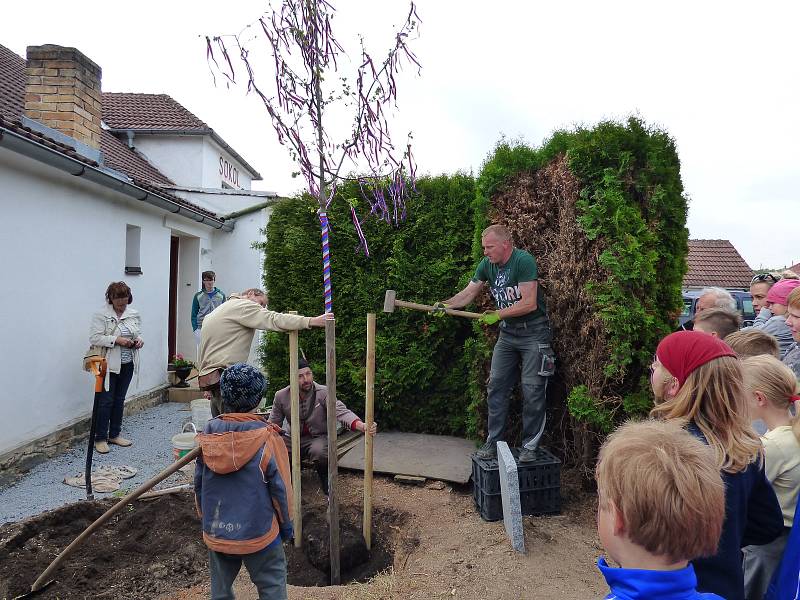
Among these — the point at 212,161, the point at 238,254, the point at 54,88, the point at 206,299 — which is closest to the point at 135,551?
the point at 206,299

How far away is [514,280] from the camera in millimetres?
4391

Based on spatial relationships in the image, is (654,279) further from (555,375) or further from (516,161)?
(516,161)

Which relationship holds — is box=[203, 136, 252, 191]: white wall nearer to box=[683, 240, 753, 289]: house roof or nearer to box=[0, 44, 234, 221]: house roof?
box=[0, 44, 234, 221]: house roof

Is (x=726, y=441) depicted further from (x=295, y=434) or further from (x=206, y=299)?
(x=206, y=299)

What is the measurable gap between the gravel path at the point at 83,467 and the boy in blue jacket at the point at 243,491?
2.76m

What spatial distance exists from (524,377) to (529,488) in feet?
2.87

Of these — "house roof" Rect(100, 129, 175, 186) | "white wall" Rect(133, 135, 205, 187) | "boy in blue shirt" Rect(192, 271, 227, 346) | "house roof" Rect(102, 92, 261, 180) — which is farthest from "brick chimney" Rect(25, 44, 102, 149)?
"white wall" Rect(133, 135, 205, 187)

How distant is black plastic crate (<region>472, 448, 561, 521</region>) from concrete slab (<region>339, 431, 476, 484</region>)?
2.23 ft

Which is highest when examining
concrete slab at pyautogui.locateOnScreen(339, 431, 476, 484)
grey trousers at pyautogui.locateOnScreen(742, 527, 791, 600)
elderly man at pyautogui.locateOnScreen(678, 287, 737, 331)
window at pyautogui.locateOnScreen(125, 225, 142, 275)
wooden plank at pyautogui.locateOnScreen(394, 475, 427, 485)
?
window at pyautogui.locateOnScreen(125, 225, 142, 275)

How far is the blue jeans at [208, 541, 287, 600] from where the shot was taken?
2.77 m

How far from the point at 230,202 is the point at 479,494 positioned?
32.7 feet

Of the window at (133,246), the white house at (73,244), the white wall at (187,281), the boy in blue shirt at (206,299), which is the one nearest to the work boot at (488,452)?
the white house at (73,244)

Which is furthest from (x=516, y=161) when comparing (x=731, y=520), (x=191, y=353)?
(x=191, y=353)

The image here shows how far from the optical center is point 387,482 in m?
5.12
